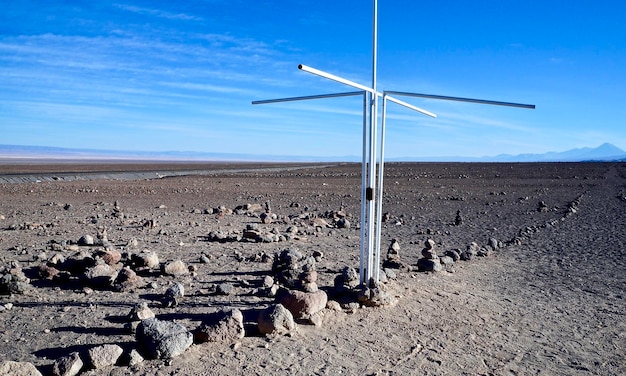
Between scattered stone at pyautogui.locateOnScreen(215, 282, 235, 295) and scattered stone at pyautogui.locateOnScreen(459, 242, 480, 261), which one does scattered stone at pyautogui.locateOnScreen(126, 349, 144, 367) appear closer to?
scattered stone at pyautogui.locateOnScreen(215, 282, 235, 295)

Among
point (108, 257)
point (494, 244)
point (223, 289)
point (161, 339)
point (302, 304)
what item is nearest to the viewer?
point (161, 339)

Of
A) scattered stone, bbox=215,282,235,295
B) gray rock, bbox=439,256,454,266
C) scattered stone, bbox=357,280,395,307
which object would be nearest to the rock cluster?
scattered stone, bbox=215,282,235,295

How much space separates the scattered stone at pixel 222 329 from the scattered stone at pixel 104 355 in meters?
0.87

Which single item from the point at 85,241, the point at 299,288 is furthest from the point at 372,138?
the point at 85,241

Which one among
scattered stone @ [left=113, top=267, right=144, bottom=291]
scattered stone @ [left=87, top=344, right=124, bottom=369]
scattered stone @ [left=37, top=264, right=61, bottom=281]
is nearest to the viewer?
scattered stone @ [left=87, top=344, right=124, bottom=369]

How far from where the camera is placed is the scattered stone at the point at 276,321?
578cm

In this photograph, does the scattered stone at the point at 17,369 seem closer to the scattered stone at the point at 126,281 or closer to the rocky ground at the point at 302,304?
the rocky ground at the point at 302,304

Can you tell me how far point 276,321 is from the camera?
5.79 m

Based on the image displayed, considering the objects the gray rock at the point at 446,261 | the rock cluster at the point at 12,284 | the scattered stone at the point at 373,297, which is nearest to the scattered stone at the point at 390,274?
the scattered stone at the point at 373,297

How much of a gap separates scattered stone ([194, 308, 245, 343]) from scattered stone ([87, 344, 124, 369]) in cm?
87

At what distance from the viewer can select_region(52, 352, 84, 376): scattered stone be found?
4637mm

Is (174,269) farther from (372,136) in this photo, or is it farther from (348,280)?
(372,136)

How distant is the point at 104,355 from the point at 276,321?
1866 mm

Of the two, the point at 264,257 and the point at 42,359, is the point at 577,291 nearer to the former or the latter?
the point at 264,257
